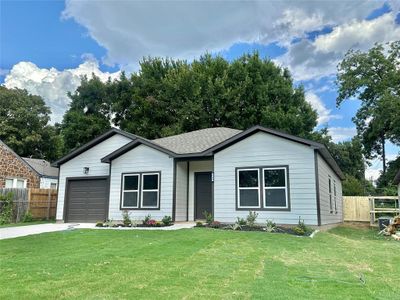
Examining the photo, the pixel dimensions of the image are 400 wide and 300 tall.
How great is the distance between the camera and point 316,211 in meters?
12.0

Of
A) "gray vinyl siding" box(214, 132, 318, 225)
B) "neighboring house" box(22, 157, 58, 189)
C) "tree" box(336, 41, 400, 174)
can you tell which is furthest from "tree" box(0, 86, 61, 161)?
"tree" box(336, 41, 400, 174)

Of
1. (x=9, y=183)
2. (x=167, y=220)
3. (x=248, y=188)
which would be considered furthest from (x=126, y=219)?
(x=9, y=183)

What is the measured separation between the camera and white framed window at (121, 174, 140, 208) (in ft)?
50.7

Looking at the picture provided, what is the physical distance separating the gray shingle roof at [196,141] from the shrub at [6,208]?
8.07m

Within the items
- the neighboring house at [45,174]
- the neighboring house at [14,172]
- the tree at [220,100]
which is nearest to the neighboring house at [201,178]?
the neighboring house at [14,172]

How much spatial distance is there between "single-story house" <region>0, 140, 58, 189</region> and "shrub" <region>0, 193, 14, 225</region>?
4720mm

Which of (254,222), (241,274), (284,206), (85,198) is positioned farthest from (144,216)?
(241,274)

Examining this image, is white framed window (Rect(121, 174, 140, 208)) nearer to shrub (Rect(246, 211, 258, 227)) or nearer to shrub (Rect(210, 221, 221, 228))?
shrub (Rect(210, 221, 221, 228))

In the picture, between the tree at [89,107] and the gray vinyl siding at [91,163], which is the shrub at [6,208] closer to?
the gray vinyl siding at [91,163]

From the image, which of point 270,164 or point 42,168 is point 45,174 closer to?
point 42,168

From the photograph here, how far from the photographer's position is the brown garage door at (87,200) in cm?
1656

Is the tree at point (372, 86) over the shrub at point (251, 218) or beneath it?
over

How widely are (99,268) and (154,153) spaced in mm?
9563

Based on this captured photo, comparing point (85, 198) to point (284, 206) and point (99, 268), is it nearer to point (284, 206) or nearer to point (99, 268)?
point (284, 206)
